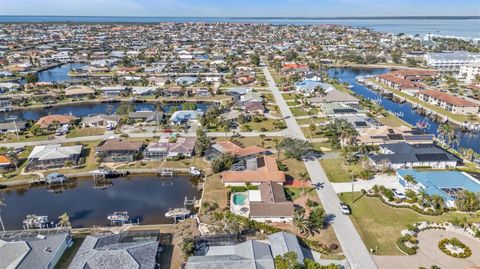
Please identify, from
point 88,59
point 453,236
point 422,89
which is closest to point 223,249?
point 453,236

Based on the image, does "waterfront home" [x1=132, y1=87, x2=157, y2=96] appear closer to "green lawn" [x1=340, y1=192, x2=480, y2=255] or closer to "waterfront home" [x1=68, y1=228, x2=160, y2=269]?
"waterfront home" [x1=68, y1=228, x2=160, y2=269]

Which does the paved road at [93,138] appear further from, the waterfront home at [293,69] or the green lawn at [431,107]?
the waterfront home at [293,69]

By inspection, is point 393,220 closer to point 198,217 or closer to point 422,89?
point 198,217

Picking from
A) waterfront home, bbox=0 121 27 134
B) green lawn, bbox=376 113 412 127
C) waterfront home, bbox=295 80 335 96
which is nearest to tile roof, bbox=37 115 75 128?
waterfront home, bbox=0 121 27 134

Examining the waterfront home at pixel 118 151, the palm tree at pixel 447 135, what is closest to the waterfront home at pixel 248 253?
the waterfront home at pixel 118 151

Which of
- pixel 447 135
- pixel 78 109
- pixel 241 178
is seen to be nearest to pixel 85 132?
pixel 78 109

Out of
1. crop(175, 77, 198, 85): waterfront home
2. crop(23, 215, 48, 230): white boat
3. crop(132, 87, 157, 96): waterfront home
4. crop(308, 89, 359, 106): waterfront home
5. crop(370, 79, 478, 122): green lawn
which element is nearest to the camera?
crop(23, 215, 48, 230): white boat

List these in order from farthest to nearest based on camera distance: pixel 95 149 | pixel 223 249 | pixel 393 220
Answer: pixel 95 149 < pixel 393 220 < pixel 223 249
